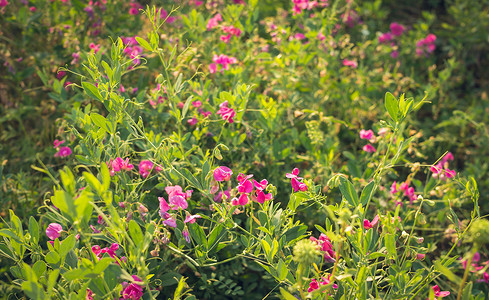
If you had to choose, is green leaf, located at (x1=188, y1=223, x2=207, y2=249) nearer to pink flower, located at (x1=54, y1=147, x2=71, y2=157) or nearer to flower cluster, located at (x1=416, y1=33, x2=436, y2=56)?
pink flower, located at (x1=54, y1=147, x2=71, y2=157)

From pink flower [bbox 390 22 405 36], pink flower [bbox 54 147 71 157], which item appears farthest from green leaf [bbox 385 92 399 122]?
pink flower [bbox 390 22 405 36]

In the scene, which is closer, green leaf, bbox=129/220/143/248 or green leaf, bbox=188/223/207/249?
green leaf, bbox=129/220/143/248

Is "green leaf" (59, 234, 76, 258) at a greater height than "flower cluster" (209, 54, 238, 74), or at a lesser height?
lesser

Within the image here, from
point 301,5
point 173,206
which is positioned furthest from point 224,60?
point 173,206

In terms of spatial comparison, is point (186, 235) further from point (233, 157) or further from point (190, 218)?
point (233, 157)

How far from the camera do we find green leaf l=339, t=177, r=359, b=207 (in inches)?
52.7

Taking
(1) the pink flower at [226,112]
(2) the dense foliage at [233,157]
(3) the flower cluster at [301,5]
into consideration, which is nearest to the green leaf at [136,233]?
(2) the dense foliage at [233,157]

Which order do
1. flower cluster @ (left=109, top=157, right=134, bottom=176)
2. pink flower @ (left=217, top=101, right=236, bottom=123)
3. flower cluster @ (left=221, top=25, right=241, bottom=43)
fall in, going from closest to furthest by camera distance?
flower cluster @ (left=109, top=157, right=134, bottom=176) < pink flower @ (left=217, top=101, right=236, bottom=123) < flower cluster @ (left=221, top=25, right=241, bottom=43)

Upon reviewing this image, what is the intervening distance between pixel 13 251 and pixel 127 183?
404 millimetres

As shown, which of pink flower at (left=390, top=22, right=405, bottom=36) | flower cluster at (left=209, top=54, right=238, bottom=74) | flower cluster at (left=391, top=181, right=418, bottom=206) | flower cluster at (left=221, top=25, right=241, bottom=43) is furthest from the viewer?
pink flower at (left=390, top=22, right=405, bottom=36)

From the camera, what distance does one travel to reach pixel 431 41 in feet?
9.69

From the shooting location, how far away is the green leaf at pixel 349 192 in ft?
4.39

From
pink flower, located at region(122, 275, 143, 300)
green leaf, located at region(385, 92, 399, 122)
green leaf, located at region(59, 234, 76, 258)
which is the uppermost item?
green leaf, located at region(385, 92, 399, 122)

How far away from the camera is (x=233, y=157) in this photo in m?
1.94
